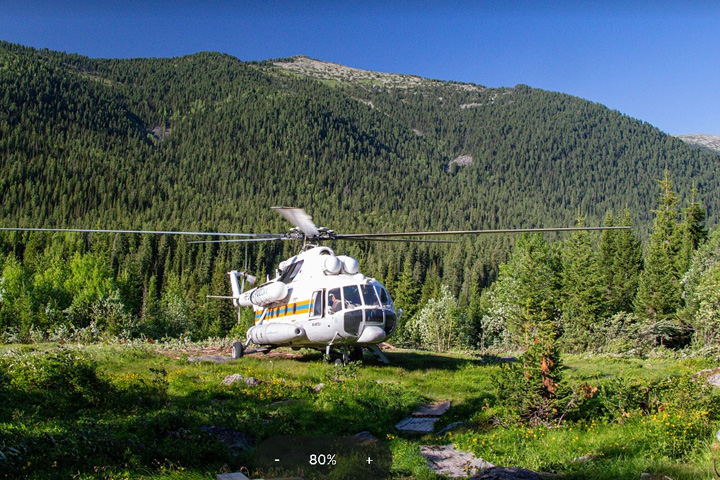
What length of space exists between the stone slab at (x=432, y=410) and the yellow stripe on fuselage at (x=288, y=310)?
620 cm

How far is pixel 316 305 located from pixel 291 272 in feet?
9.32

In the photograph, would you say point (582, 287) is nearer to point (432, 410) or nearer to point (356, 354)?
point (356, 354)

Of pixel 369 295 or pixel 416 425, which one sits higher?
pixel 369 295

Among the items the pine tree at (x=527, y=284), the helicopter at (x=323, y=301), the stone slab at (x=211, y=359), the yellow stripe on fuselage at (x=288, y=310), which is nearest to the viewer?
the helicopter at (x=323, y=301)

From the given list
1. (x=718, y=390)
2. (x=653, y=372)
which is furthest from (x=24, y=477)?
(x=653, y=372)

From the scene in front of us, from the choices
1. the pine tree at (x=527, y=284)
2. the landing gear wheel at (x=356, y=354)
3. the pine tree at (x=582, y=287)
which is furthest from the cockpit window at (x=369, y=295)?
the pine tree at (x=582, y=287)

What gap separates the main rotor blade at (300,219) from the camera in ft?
57.5

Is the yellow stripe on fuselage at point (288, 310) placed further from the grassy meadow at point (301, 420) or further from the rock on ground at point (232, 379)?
the rock on ground at point (232, 379)

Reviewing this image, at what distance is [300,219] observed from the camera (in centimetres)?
1844

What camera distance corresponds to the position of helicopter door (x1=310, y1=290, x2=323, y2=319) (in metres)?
19.0

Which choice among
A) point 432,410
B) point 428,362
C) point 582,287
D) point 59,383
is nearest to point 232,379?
point 59,383

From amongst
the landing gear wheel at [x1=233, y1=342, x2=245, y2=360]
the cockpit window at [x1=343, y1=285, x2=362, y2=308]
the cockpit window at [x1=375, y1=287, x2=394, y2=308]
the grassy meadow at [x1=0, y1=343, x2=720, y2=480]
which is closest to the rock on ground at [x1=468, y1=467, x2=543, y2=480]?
the grassy meadow at [x1=0, y1=343, x2=720, y2=480]

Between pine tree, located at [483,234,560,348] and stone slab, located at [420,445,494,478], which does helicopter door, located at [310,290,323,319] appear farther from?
pine tree, located at [483,234,560,348]

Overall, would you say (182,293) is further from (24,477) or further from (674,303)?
(24,477)
